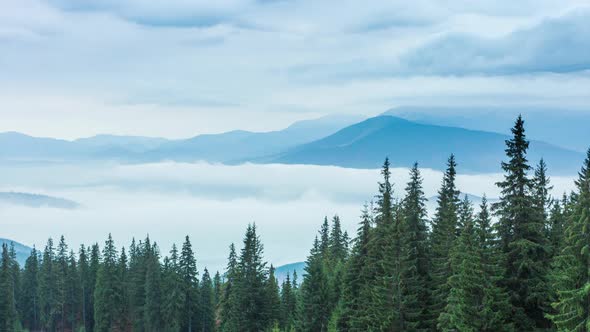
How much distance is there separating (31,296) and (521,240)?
373 ft

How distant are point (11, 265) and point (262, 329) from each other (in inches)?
2891

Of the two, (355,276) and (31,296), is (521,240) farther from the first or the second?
(31,296)

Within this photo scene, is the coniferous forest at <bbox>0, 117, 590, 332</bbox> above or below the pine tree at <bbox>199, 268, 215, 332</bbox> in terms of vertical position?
above

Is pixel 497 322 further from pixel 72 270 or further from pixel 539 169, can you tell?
pixel 72 270

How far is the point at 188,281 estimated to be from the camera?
100875 mm

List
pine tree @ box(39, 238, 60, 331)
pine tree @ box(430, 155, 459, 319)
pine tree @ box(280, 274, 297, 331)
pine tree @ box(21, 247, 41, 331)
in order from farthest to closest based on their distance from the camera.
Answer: pine tree @ box(21, 247, 41, 331)
pine tree @ box(39, 238, 60, 331)
pine tree @ box(280, 274, 297, 331)
pine tree @ box(430, 155, 459, 319)

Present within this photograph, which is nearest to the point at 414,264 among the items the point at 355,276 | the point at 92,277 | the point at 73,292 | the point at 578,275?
the point at 355,276

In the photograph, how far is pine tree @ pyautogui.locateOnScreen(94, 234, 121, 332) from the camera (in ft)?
362

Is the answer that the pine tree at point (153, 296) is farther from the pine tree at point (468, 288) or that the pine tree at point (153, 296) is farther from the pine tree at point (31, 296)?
the pine tree at point (468, 288)

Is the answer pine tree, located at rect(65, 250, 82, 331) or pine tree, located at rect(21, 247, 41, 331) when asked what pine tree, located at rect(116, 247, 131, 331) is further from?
pine tree, located at rect(21, 247, 41, 331)

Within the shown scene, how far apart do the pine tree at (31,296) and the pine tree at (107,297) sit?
28.0m

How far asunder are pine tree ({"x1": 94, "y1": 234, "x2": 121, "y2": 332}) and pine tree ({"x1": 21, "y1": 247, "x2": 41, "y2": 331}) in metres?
28.0

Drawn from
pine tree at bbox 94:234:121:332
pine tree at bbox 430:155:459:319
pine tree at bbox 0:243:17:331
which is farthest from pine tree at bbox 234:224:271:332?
pine tree at bbox 0:243:17:331

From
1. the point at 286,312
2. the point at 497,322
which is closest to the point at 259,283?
the point at 286,312
